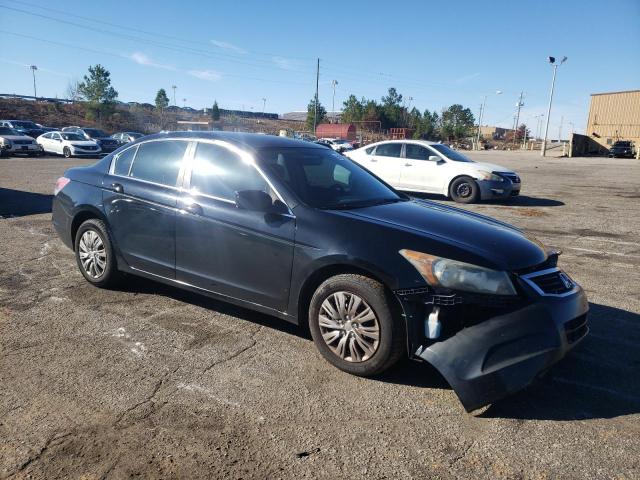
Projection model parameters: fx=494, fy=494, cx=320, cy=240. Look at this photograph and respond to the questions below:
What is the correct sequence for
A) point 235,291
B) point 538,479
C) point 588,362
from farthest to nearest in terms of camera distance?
1. point 235,291
2. point 588,362
3. point 538,479

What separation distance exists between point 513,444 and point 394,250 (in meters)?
1.29

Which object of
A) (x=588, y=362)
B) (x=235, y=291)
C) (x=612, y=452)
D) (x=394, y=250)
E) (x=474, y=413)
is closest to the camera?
(x=612, y=452)

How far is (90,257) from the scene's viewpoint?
4973mm

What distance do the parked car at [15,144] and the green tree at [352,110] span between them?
77.5 meters

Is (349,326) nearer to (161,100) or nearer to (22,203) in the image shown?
(22,203)

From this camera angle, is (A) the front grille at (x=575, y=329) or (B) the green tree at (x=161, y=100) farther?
(B) the green tree at (x=161, y=100)

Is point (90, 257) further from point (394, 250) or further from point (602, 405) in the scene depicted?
point (602, 405)

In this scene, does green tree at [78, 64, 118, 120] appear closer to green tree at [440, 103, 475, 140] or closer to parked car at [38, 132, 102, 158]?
parked car at [38, 132, 102, 158]

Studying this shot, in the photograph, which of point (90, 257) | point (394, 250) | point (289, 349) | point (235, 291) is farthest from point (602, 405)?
point (90, 257)

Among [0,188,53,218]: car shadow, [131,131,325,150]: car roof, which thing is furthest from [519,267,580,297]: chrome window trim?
[0,188,53,218]: car shadow

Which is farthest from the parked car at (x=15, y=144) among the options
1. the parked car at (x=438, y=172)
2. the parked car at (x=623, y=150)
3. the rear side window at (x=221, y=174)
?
the parked car at (x=623, y=150)

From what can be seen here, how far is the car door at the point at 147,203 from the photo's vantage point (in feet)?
14.1

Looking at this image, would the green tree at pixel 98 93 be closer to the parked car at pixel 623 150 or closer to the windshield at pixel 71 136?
the windshield at pixel 71 136

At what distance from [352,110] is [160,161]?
100m
